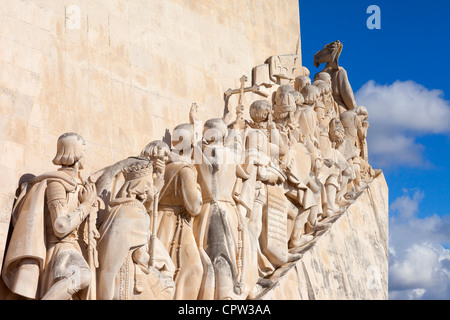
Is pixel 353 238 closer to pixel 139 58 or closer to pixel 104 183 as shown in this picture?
pixel 139 58

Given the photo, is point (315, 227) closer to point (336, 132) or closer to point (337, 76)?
point (336, 132)

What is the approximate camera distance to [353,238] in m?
10.8

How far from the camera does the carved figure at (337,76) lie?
1241cm

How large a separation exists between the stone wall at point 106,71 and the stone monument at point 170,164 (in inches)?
0.6

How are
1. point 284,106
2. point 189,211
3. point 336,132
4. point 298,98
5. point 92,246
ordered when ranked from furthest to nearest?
point 336,132, point 298,98, point 284,106, point 189,211, point 92,246

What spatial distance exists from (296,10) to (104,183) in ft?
20.2

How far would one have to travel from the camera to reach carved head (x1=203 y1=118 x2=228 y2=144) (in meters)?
8.07

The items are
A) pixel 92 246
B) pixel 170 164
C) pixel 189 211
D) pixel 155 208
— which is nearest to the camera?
pixel 92 246

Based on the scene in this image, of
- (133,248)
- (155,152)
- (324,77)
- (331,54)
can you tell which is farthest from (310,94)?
(133,248)

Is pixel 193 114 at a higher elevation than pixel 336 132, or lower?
lower

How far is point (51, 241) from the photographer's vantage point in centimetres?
647

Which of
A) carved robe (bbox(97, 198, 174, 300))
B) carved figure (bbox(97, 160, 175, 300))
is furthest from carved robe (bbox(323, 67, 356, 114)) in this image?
carved robe (bbox(97, 198, 174, 300))

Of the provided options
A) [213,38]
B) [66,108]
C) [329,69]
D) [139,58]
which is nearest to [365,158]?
[329,69]

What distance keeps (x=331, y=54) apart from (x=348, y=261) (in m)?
3.66
